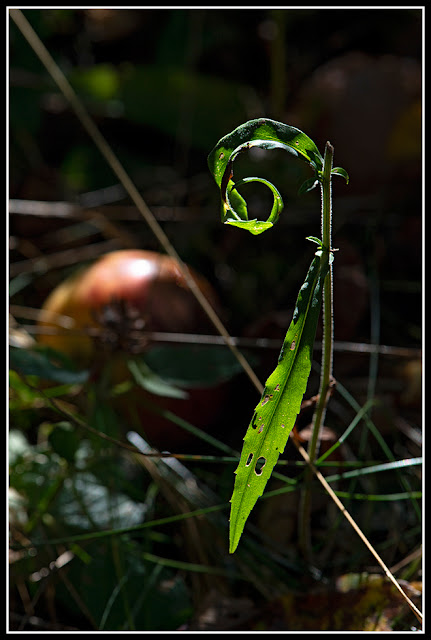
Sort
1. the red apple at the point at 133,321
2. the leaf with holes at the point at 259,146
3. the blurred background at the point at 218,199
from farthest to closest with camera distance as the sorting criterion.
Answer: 1. the red apple at the point at 133,321
2. the blurred background at the point at 218,199
3. the leaf with holes at the point at 259,146

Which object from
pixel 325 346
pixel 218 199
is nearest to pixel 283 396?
pixel 325 346

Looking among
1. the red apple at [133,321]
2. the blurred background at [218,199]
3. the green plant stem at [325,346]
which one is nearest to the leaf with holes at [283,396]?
the green plant stem at [325,346]

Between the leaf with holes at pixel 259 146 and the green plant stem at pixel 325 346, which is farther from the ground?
the leaf with holes at pixel 259 146

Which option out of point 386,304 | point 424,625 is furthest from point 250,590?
point 386,304

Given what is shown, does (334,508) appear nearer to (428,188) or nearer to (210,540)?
(210,540)

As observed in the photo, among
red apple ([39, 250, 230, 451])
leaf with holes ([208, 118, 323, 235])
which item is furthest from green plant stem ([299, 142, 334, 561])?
red apple ([39, 250, 230, 451])

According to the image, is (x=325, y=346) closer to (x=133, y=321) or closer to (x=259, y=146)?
(x=259, y=146)

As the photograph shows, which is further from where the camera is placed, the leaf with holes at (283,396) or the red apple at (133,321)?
the red apple at (133,321)

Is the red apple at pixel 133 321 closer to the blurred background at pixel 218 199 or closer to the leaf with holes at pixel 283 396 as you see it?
the blurred background at pixel 218 199
